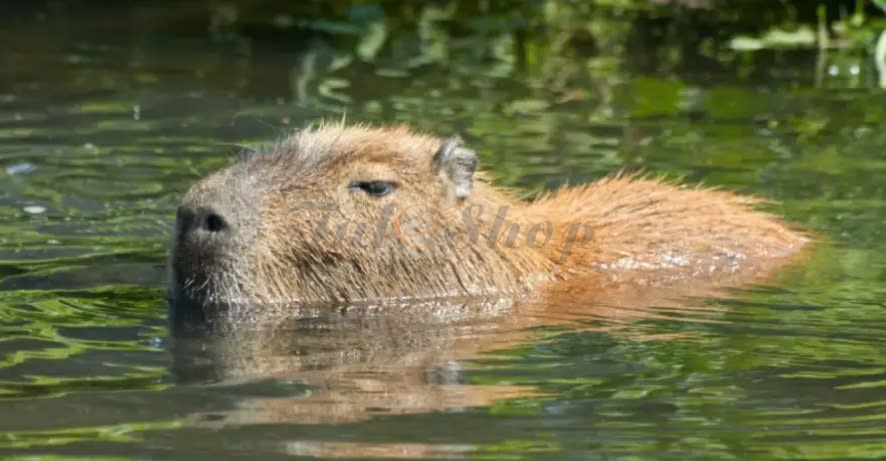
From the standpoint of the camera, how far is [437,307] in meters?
6.35

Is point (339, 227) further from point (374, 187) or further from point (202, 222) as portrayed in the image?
point (202, 222)

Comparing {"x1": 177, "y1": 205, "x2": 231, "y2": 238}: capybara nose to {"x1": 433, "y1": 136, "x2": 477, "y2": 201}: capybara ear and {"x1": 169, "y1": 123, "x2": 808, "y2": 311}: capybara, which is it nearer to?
{"x1": 169, "y1": 123, "x2": 808, "y2": 311}: capybara

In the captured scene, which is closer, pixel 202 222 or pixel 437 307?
pixel 202 222

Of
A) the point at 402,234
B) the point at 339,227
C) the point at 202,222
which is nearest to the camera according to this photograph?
the point at 202,222

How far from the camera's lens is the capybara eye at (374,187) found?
6387 millimetres

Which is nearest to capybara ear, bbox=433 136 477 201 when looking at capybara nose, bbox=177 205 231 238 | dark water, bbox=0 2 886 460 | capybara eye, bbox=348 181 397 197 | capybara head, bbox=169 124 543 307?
capybara head, bbox=169 124 543 307

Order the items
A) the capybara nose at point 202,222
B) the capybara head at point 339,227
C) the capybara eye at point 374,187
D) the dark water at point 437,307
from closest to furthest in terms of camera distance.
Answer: the dark water at point 437,307 < the capybara nose at point 202,222 < the capybara head at point 339,227 < the capybara eye at point 374,187

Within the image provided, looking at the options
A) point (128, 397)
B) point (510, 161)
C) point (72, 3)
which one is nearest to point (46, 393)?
point (128, 397)

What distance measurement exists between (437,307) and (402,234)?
0.32m

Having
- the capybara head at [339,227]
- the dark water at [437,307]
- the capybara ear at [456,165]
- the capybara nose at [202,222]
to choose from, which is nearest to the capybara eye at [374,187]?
the capybara head at [339,227]

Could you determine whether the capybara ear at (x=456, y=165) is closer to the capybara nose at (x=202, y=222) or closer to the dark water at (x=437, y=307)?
the dark water at (x=437, y=307)

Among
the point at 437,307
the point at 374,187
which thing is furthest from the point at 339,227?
the point at 437,307

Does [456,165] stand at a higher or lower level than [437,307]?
higher

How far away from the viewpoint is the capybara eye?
251 inches
